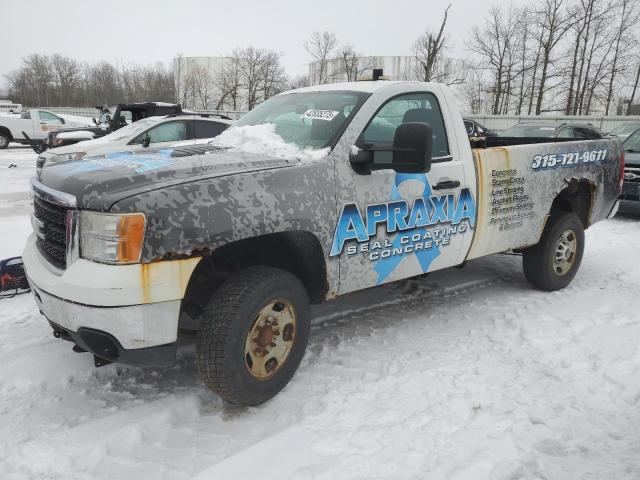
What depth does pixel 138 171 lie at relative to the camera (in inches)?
107

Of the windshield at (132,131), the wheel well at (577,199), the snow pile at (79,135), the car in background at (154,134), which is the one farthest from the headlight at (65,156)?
the wheel well at (577,199)

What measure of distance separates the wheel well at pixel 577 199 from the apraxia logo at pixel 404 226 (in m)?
1.63

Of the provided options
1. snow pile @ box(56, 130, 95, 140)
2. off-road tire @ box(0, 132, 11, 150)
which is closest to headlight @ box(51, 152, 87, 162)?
snow pile @ box(56, 130, 95, 140)

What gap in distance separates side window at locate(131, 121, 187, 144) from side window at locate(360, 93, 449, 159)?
6.38 meters

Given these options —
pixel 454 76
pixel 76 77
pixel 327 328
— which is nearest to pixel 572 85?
pixel 454 76

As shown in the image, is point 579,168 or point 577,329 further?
point 579,168

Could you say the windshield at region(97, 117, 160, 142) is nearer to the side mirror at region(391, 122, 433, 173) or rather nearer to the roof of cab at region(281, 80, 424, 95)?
the roof of cab at region(281, 80, 424, 95)

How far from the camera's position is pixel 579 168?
500cm

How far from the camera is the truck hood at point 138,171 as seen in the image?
252cm

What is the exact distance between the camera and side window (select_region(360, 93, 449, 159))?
11.5 ft

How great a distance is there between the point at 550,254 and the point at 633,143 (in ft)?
23.4

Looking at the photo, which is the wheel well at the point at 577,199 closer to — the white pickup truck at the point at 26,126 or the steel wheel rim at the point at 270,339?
the steel wheel rim at the point at 270,339

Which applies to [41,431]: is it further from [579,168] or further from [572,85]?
[572,85]

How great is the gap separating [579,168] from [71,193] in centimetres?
455
